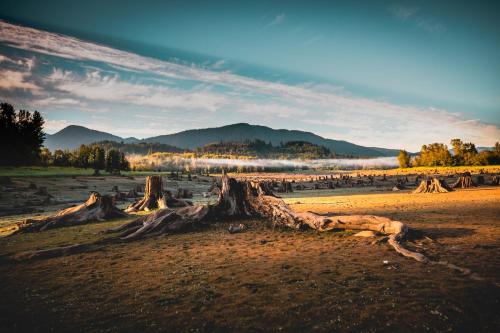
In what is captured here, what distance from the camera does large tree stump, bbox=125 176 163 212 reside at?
2639 centimetres

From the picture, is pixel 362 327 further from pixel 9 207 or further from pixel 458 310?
pixel 9 207

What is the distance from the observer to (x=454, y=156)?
121 m

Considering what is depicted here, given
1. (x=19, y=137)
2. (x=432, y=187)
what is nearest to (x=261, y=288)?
(x=432, y=187)

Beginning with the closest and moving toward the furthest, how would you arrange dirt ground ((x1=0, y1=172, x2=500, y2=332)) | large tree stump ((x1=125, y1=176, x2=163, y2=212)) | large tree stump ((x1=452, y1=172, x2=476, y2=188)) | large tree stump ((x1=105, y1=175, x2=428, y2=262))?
dirt ground ((x1=0, y1=172, x2=500, y2=332))
large tree stump ((x1=105, y1=175, x2=428, y2=262))
large tree stump ((x1=125, y1=176, x2=163, y2=212))
large tree stump ((x1=452, y1=172, x2=476, y2=188))

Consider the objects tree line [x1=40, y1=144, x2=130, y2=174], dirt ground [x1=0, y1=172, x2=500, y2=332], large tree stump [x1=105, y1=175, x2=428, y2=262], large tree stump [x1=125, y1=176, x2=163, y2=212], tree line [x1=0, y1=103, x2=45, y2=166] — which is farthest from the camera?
tree line [x1=40, y1=144, x2=130, y2=174]

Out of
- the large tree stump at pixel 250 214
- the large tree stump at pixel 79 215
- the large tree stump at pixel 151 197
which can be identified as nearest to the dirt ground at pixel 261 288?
the large tree stump at pixel 250 214

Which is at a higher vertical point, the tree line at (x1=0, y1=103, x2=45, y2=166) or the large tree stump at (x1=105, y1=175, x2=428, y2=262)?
the tree line at (x1=0, y1=103, x2=45, y2=166)

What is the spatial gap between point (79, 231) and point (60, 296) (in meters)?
10.4

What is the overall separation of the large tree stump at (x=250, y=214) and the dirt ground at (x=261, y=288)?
3.90 ft

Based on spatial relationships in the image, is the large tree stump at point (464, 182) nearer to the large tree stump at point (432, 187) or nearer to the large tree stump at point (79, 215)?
the large tree stump at point (432, 187)

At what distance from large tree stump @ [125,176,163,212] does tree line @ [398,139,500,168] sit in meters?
126

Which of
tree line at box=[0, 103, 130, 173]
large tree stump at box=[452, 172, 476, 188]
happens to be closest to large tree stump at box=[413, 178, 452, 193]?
large tree stump at box=[452, 172, 476, 188]

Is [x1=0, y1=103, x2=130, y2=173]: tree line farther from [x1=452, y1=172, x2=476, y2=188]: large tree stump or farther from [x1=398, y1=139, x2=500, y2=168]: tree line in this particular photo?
[x1=398, y1=139, x2=500, y2=168]: tree line

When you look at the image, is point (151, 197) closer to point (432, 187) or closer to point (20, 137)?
point (432, 187)
